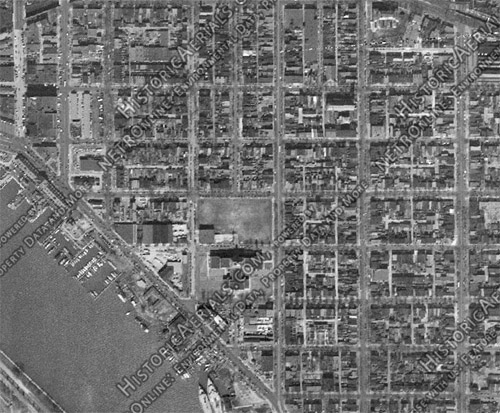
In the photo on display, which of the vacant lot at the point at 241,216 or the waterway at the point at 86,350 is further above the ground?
the vacant lot at the point at 241,216

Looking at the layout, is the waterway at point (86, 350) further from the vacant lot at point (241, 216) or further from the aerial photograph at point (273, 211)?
the vacant lot at point (241, 216)

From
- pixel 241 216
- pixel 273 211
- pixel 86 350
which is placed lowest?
pixel 86 350

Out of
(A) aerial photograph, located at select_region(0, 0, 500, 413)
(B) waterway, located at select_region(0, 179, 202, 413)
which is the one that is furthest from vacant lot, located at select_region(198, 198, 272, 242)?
(B) waterway, located at select_region(0, 179, 202, 413)

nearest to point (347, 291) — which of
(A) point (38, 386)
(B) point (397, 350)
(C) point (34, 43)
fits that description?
(B) point (397, 350)

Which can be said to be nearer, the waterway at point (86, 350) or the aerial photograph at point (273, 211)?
the aerial photograph at point (273, 211)

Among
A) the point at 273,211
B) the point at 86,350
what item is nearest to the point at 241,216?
the point at 273,211

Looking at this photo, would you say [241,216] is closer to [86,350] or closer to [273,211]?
[273,211]

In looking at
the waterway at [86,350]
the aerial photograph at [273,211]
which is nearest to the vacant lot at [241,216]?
the aerial photograph at [273,211]

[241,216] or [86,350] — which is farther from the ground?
[241,216]

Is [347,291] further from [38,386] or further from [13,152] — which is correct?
[13,152]
